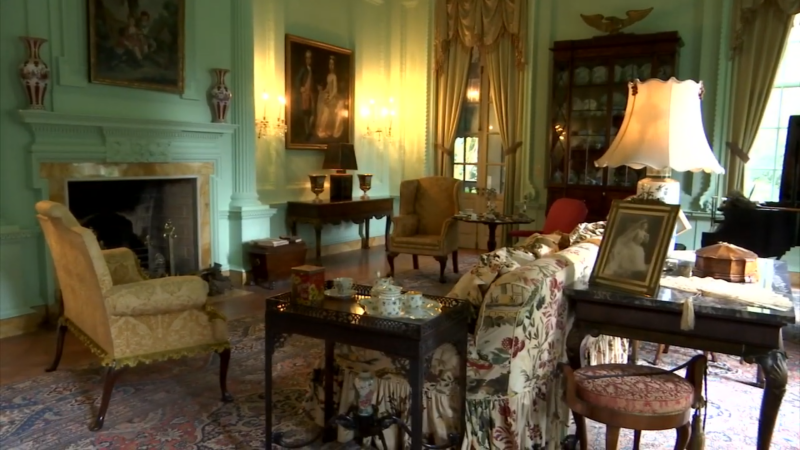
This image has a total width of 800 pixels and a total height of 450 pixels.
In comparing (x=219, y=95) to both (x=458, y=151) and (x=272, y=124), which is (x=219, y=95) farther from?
(x=458, y=151)

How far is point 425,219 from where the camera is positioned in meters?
6.62

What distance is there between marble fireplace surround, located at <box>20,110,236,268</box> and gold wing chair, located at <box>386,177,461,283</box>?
187 cm

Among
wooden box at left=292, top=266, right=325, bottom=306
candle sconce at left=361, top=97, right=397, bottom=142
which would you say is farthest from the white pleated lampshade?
candle sconce at left=361, top=97, right=397, bottom=142

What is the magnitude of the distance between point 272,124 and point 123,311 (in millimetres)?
4407

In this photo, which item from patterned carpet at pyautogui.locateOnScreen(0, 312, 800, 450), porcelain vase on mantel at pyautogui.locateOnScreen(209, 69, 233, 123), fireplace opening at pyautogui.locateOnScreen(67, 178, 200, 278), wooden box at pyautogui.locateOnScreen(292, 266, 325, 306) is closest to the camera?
wooden box at pyautogui.locateOnScreen(292, 266, 325, 306)

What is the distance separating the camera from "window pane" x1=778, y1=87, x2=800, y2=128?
245 inches

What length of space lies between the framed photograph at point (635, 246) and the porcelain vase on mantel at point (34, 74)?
4064 millimetres

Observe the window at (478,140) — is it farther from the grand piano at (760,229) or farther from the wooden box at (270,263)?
the grand piano at (760,229)

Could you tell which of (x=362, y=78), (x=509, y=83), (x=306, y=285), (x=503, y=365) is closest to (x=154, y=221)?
(x=362, y=78)

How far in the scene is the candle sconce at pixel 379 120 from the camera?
8.33 m

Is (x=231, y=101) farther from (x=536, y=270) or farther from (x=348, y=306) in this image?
(x=536, y=270)

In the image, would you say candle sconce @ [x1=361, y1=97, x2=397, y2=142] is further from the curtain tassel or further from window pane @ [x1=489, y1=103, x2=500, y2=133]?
the curtain tassel

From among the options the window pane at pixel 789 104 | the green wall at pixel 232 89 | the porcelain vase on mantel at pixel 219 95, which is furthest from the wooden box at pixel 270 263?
the window pane at pixel 789 104

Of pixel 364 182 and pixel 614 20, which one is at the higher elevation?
pixel 614 20
